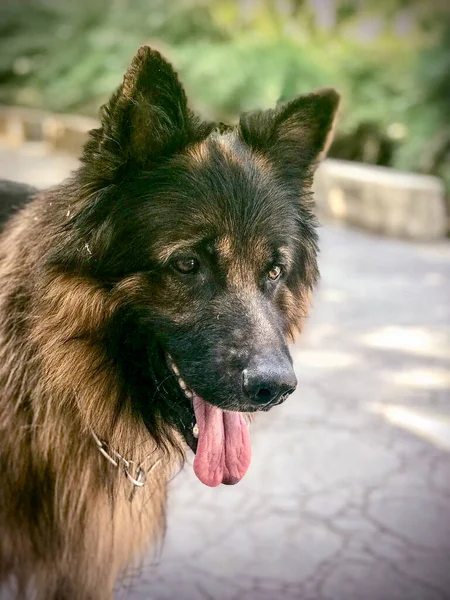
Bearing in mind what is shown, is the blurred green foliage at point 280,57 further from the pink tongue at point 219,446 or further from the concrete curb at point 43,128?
the pink tongue at point 219,446

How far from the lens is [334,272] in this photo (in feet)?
22.7

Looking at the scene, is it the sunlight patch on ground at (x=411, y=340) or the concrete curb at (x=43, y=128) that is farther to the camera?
the concrete curb at (x=43, y=128)

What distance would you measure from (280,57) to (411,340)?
6524 millimetres

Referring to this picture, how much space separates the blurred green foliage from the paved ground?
4386 mm

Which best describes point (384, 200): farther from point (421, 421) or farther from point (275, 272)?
point (275, 272)

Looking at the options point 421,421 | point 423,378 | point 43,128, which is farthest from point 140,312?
point 43,128

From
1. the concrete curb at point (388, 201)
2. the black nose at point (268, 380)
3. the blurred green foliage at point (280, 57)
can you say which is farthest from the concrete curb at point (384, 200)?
the black nose at point (268, 380)

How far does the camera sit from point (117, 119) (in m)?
2.04

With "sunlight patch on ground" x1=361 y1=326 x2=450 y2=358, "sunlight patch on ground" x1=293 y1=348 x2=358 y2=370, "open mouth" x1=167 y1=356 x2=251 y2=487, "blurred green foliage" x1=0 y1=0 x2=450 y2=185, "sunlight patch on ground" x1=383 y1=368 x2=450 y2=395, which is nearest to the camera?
"open mouth" x1=167 y1=356 x2=251 y2=487

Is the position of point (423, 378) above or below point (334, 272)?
below

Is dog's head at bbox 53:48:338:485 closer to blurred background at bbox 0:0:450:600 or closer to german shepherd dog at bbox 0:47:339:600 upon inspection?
german shepherd dog at bbox 0:47:339:600

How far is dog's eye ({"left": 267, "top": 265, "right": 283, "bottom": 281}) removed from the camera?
230cm

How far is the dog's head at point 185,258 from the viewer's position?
2062mm

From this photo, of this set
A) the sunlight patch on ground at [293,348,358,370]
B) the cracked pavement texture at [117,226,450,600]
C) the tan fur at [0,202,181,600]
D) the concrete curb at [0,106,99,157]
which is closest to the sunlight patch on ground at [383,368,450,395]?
the cracked pavement texture at [117,226,450,600]
